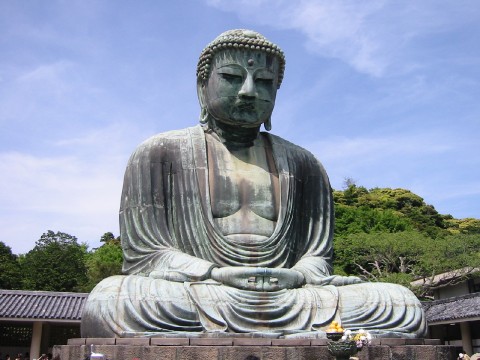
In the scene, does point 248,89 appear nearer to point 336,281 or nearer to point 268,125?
point 268,125

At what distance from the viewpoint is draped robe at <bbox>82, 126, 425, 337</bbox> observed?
6320 mm

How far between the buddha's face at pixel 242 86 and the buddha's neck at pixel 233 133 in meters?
0.19

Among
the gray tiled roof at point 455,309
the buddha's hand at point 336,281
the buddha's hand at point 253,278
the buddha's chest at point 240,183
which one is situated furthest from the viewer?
the gray tiled roof at point 455,309

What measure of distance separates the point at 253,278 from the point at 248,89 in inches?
106

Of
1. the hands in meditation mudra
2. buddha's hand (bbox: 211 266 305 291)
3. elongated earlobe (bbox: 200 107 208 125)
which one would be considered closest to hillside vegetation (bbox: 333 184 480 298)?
the hands in meditation mudra

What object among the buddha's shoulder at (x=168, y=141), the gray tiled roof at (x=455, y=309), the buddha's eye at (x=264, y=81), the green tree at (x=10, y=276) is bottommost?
the gray tiled roof at (x=455, y=309)

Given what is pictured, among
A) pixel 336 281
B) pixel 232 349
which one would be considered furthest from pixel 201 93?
pixel 232 349

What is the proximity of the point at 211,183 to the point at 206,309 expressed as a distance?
2147mm

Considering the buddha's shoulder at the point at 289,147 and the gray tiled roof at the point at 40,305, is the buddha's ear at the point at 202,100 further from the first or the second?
the gray tiled roof at the point at 40,305

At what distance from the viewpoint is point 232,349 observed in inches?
225

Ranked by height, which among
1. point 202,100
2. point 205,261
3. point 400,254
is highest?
point 400,254

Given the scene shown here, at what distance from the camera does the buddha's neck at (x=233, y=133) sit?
855cm

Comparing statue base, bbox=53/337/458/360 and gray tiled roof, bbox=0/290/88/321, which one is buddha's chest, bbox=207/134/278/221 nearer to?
statue base, bbox=53/337/458/360

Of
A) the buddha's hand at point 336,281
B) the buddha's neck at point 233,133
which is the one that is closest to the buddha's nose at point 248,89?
the buddha's neck at point 233,133
